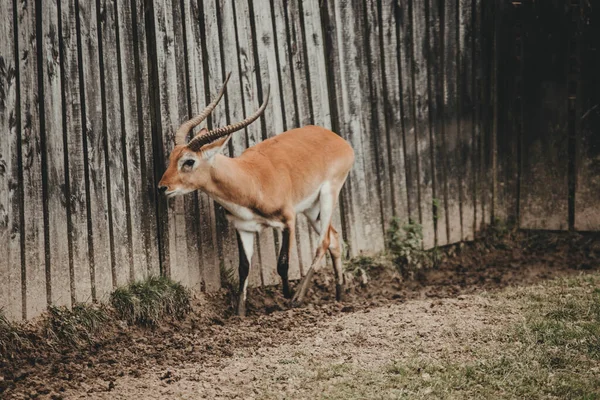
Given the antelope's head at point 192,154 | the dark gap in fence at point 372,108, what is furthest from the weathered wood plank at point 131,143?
the dark gap in fence at point 372,108

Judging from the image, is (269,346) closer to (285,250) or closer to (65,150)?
(285,250)

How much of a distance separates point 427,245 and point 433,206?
1.46ft

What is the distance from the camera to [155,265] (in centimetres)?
725

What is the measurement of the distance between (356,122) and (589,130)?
2882 millimetres

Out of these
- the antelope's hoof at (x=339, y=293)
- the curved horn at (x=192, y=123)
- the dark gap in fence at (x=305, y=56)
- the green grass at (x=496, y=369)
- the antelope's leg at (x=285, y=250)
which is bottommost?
the antelope's hoof at (x=339, y=293)

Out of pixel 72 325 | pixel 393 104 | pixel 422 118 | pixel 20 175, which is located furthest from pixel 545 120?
pixel 20 175

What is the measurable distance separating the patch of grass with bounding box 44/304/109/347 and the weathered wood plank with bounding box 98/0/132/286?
0.42m

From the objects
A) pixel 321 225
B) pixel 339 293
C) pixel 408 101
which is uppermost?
pixel 408 101

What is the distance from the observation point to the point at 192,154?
6992mm

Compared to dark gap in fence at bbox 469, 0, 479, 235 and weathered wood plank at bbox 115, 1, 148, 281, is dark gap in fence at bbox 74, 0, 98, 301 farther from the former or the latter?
dark gap in fence at bbox 469, 0, 479, 235

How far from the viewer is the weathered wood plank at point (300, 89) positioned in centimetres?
809

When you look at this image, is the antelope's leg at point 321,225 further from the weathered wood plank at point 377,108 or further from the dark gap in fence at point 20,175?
the dark gap in fence at point 20,175

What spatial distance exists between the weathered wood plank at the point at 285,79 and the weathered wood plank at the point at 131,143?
1531mm

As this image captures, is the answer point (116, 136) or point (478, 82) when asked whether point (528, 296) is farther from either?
point (116, 136)
